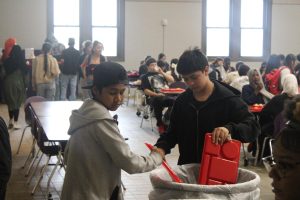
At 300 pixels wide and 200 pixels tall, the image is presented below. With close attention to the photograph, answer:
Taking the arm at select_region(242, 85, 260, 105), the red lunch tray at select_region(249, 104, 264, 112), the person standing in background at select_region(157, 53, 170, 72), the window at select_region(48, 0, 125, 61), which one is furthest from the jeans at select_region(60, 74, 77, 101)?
the red lunch tray at select_region(249, 104, 264, 112)

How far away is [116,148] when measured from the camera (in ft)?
8.44

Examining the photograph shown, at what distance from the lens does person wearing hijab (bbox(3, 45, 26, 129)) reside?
9078 mm

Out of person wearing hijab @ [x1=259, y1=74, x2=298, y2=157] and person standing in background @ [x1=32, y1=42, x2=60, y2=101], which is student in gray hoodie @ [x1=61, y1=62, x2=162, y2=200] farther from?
person standing in background @ [x1=32, y1=42, x2=60, y2=101]

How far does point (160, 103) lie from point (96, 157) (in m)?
6.87

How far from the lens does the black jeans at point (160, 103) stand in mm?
9312

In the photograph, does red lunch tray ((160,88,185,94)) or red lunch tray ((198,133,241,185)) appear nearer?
red lunch tray ((198,133,241,185))

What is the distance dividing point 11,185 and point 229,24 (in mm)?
13365

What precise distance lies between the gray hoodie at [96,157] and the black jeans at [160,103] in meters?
6.54

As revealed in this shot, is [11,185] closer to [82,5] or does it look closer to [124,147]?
[124,147]

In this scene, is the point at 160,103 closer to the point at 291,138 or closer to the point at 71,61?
the point at 71,61

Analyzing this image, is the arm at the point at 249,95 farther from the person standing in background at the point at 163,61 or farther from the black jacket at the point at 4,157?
the black jacket at the point at 4,157

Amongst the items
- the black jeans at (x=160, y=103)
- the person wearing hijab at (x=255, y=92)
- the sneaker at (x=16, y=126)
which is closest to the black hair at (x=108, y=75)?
the person wearing hijab at (x=255, y=92)

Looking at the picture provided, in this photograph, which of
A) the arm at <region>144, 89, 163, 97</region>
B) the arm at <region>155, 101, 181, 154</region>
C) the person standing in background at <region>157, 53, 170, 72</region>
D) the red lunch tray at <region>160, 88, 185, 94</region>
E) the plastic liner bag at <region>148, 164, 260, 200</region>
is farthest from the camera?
the person standing in background at <region>157, 53, 170, 72</region>

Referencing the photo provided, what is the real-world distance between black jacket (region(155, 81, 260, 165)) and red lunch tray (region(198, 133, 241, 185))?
315 millimetres
